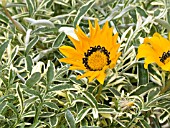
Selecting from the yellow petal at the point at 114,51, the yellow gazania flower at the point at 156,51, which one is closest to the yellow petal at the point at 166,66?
the yellow gazania flower at the point at 156,51

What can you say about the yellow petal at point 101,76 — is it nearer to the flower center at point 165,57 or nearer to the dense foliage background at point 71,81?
the dense foliage background at point 71,81

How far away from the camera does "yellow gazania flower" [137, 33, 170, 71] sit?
888mm

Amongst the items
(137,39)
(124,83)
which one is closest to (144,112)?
(124,83)

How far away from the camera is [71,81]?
100 centimetres

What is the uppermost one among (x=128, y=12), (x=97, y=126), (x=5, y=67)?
(x=128, y=12)

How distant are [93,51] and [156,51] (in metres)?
0.14

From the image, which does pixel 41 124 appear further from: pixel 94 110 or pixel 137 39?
pixel 137 39

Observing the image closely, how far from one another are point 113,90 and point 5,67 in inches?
10.2

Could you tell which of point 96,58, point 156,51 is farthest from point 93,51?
point 156,51

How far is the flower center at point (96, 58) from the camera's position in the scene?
89 centimetres

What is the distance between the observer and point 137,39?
107cm

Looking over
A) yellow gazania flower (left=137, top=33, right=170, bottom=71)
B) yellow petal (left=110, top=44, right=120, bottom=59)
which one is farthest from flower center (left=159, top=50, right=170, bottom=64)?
yellow petal (left=110, top=44, right=120, bottom=59)

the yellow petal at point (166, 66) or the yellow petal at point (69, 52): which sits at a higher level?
the yellow petal at point (69, 52)

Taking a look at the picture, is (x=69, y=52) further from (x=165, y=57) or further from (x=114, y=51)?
(x=165, y=57)
